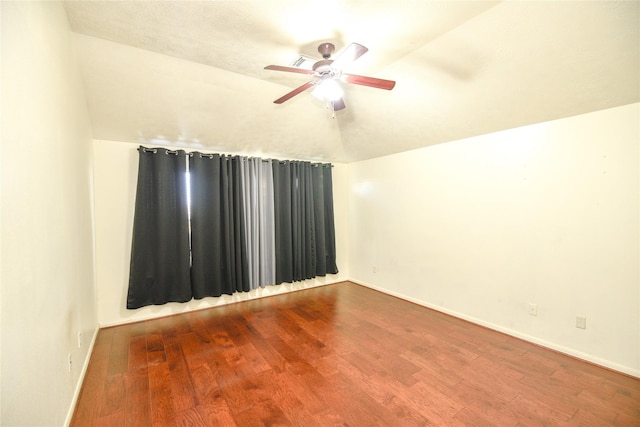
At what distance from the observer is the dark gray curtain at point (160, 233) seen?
3330mm

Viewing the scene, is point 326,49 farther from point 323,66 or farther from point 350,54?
point 350,54

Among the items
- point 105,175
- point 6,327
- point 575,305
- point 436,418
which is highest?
point 105,175

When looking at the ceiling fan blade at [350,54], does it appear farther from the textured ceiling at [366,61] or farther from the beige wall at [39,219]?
the beige wall at [39,219]

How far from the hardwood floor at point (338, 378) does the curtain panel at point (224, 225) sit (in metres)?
0.62

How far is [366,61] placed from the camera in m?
2.54

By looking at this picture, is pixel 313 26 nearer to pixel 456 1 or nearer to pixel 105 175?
pixel 456 1

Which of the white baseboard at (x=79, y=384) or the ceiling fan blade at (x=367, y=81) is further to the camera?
the ceiling fan blade at (x=367, y=81)

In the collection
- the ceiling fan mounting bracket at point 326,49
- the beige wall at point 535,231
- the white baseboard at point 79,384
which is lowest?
the white baseboard at point 79,384

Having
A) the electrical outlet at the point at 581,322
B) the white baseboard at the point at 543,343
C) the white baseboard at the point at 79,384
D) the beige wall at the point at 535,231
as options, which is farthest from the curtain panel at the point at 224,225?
the electrical outlet at the point at 581,322

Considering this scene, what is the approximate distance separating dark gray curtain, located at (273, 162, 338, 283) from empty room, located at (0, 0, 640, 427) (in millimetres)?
71

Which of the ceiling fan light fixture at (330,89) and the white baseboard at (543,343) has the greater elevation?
the ceiling fan light fixture at (330,89)

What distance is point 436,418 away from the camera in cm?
180

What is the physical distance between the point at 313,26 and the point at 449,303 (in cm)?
351

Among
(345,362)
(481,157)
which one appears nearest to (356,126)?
(481,157)
